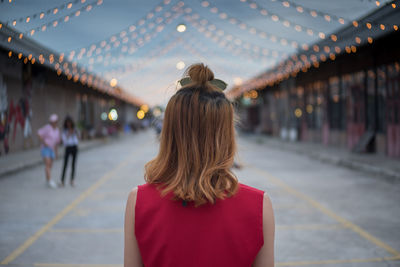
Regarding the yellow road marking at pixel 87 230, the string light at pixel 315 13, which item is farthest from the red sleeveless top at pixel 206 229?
the string light at pixel 315 13

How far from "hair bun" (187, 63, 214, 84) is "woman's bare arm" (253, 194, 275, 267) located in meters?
0.50

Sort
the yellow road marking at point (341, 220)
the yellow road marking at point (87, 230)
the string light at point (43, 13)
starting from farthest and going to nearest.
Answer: the string light at point (43, 13), the yellow road marking at point (87, 230), the yellow road marking at point (341, 220)

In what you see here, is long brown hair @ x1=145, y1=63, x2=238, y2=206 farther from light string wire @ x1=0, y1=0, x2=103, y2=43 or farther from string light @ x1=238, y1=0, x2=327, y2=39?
string light @ x1=238, y1=0, x2=327, y2=39

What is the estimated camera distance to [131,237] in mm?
1724

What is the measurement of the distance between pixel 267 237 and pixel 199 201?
1.01ft

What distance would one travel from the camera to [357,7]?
11750mm

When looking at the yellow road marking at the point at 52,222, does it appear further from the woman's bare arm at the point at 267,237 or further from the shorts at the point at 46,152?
the woman's bare arm at the point at 267,237

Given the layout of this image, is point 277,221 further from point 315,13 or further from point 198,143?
point 315,13

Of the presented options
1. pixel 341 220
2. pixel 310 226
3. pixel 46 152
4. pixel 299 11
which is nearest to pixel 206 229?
pixel 310 226

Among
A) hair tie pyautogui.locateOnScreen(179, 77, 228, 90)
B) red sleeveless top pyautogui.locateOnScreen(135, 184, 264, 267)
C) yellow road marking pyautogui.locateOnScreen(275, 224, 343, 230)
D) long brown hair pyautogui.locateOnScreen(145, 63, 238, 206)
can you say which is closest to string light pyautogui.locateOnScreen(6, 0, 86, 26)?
yellow road marking pyautogui.locateOnScreen(275, 224, 343, 230)

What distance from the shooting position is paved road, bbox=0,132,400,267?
5414 millimetres

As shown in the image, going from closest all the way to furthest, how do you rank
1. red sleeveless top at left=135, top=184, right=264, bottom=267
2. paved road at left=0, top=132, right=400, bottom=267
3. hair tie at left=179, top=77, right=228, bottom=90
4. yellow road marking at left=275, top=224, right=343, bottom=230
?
red sleeveless top at left=135, top=184, right=264, bottom=267, hair tie at left=179, top=77, right=228, bottom=90, paved road at left=0, top=132, right=400, bottom=267, yellow road marking at left=275, top=224, right=343, bottom=230

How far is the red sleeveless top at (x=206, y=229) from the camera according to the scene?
161 cm

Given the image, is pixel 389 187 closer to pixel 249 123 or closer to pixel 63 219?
pixel 63 219
